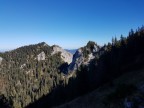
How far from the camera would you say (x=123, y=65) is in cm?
8781

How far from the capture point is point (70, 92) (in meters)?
98.2

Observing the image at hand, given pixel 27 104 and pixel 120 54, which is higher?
pixel 120 54

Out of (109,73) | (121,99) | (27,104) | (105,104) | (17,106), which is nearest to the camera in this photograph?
(121,99)

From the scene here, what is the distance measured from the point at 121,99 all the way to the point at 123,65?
49773 millimetres

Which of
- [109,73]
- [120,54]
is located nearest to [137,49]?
[120,54]

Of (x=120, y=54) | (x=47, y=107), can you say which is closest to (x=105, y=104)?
(x=120, y=54)

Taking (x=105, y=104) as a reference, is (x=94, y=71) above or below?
above

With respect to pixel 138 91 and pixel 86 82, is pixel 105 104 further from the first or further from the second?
pixel 86 82

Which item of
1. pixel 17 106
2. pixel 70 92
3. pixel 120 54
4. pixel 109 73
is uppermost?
pixel 120 54

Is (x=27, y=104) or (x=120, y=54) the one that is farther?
(x=27, y=104)

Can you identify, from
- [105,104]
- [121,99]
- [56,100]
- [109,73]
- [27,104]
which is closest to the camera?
[121,99]

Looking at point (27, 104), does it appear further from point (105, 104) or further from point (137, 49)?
point (105, 104)

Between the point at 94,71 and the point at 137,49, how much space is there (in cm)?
1881

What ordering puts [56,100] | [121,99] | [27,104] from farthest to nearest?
[27,104] < [56,100] < [121,99]
